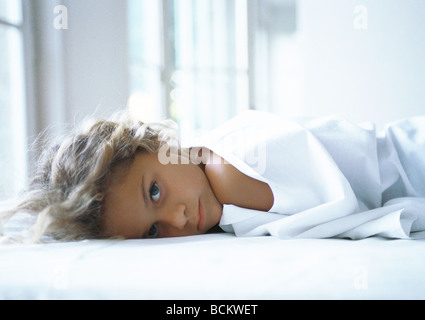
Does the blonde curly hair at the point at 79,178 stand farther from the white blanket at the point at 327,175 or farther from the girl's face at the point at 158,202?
the white blanket at the point at 327,175

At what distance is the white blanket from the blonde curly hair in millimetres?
161

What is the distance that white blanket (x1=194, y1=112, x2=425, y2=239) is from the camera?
0.67m

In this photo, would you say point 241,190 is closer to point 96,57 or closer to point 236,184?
point 236,184

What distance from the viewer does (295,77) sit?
330 cm

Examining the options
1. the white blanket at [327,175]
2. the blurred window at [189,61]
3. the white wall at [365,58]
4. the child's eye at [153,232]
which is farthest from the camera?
the blurred window at [189,61]

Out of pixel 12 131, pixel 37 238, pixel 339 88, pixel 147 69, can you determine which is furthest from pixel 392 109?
pixel 37 238

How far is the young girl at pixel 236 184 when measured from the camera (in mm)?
674

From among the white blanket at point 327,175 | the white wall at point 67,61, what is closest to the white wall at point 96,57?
the white wall at point 67,61

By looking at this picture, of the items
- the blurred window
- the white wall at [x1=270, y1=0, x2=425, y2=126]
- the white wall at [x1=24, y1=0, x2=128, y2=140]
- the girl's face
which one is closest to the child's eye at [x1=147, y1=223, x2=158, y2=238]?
the girl's face

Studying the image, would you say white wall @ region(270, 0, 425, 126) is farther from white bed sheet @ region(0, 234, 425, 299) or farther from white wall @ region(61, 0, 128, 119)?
white bed sheet @ region(0, 234, 425, 299)

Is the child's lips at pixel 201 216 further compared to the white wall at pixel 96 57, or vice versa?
the white wall at pixel 96 57

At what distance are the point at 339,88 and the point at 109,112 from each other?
117cm

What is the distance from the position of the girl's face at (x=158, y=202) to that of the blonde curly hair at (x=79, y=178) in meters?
0.02

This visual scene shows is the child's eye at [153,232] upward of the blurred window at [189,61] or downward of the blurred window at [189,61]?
downward
